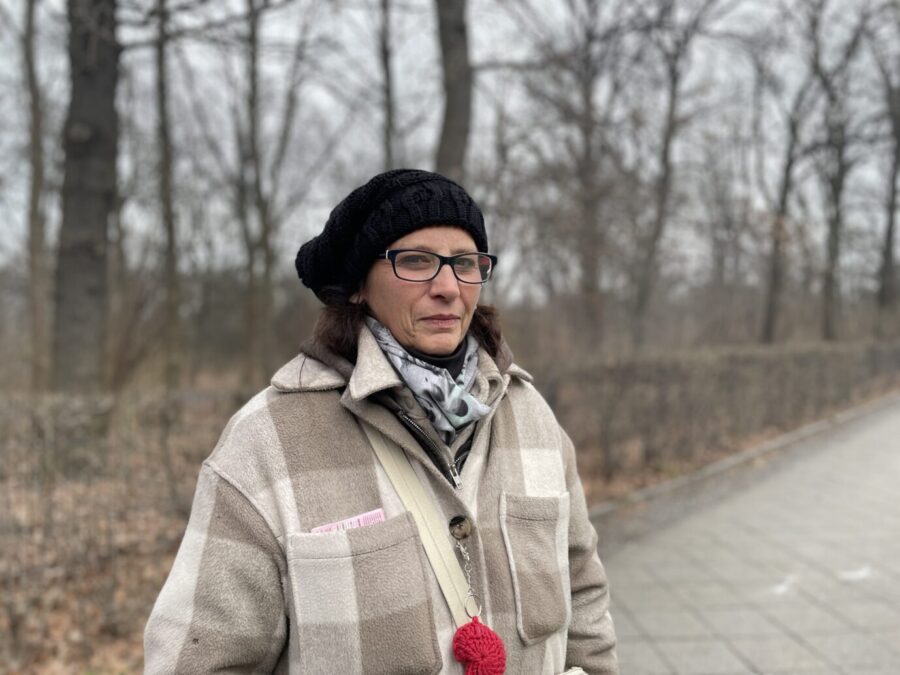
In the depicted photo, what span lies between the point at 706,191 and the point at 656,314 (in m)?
6.93

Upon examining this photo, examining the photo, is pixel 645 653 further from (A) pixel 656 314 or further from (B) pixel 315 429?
(A) pixel 656 314

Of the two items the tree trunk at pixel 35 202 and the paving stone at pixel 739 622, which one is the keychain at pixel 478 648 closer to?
the paving stone at pixel 739 622

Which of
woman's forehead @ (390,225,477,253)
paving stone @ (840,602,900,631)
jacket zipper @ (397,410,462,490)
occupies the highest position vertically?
woman's forehead @ (390,225,477,253)

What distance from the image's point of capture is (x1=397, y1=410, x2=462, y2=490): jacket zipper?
5.20ft

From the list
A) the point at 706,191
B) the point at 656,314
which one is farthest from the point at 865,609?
the point at 656,314

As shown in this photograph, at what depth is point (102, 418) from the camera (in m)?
4.21

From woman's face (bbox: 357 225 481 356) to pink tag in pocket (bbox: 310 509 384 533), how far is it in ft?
1.27

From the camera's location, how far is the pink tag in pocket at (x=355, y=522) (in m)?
1.45

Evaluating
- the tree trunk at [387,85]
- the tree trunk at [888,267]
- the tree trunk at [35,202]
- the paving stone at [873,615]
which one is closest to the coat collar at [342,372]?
the paving stone at [873,615]

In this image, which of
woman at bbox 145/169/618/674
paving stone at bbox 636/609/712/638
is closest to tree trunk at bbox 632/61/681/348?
paving stone at bbox 636/609/712/638

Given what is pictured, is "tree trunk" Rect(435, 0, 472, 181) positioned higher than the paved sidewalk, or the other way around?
"tree trunk" Rect(435, 0, 472, 181)

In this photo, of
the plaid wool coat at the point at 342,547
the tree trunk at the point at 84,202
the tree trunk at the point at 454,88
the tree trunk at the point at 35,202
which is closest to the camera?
the plaid wool coat at the point at 342,547

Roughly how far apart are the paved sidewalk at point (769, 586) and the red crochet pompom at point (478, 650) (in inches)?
110

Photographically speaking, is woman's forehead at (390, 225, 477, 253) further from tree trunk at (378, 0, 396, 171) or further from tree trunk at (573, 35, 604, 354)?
tree trunk at (378, 0, 396, 171)
